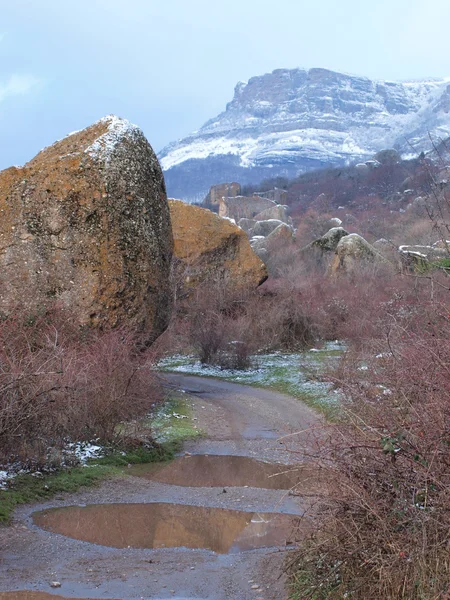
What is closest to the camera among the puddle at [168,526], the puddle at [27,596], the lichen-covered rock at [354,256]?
the puddle at [27,596]

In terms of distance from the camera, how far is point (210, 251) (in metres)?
27.4

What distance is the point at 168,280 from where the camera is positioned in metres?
15.3

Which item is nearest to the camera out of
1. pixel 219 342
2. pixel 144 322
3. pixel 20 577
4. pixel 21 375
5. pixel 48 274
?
pixel 20 577

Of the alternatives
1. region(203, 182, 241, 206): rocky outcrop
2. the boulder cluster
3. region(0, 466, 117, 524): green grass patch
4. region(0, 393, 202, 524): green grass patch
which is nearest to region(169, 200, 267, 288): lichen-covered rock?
the boulder cluster

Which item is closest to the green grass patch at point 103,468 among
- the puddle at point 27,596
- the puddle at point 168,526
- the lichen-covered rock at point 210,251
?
the puddle at point 168,526

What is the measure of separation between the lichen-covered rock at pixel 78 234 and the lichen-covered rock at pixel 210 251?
12.4 metres

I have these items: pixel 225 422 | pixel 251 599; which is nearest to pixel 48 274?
pixel 225 422

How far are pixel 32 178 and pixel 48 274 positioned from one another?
1796mm

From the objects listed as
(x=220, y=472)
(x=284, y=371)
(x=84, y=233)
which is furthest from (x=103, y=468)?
(x=284, y=371)

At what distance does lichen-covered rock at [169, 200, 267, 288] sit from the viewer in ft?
88.6

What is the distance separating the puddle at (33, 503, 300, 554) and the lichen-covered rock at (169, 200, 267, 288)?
59.8 ft

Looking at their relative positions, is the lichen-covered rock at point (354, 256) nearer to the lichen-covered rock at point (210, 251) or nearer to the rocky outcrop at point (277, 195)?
the lichen-covered rock at point (210, 251)

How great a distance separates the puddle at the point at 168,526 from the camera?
7473mm

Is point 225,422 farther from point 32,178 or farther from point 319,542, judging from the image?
point 319,542
